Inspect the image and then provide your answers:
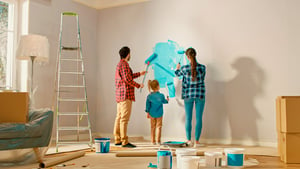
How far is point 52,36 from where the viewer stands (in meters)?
5.43

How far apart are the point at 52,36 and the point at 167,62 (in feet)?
6.19

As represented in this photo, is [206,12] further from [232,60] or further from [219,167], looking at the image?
[219,167]

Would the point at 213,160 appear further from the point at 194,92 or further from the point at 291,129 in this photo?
the point at 194,92

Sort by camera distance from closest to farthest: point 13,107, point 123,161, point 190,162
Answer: point 190,162, point 13,107, point 123,161

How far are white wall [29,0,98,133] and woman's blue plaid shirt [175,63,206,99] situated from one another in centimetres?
→ 198

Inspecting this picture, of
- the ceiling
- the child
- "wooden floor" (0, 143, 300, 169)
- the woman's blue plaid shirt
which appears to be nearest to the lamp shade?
"wooden floor" (0, 143, 300, 169)

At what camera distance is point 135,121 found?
5891 millimetres

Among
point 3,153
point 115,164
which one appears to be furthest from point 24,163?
point 115,164

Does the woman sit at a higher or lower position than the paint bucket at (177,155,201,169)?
higher

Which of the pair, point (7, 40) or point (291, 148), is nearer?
point (291, 148)

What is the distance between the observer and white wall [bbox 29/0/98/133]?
5156 millimetres

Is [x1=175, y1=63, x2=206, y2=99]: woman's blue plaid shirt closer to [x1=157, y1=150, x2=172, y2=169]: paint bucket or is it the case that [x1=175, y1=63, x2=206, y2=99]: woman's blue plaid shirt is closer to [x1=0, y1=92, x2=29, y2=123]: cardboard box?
[x1=157, y1=150, x2=172, y2=169]: paint bucket

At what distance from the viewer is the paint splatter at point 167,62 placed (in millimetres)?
5480

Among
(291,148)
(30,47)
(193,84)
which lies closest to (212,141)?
(193,84)
